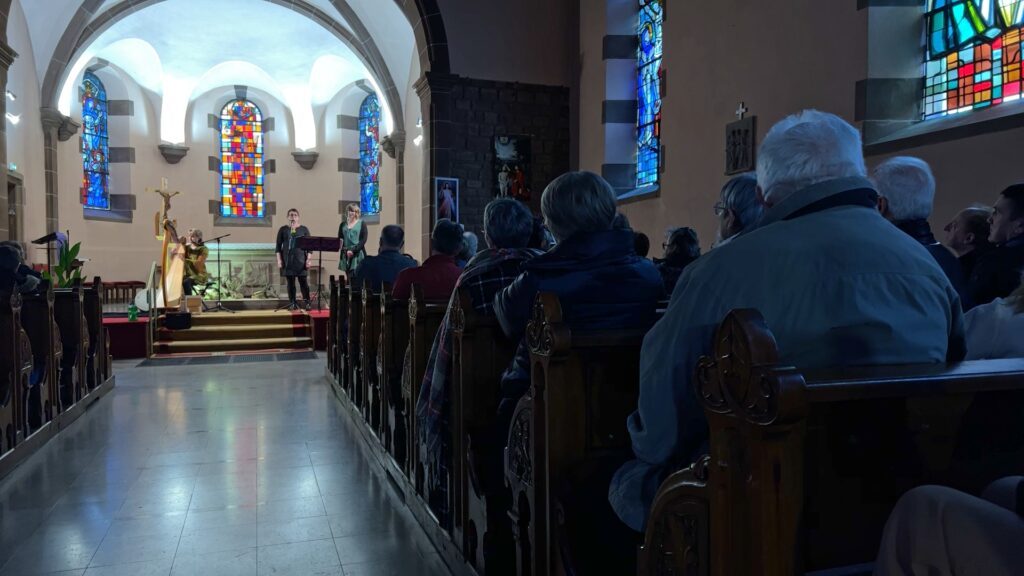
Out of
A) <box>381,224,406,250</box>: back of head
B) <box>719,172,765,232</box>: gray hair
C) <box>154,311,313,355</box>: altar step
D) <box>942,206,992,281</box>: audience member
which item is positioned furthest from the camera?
<box>154,311,313,355</box>: altar step

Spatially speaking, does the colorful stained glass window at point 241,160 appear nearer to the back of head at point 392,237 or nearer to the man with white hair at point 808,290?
the back of head at point 392,237

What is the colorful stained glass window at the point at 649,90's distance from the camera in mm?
8469

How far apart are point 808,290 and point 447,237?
2851 mm

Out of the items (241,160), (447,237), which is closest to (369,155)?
(241,160)

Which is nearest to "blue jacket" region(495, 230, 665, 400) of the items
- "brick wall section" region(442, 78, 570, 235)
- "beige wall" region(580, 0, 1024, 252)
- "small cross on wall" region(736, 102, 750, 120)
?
"beige wall" region(580, 0, 1024, 252)

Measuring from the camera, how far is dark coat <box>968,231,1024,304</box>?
257cm

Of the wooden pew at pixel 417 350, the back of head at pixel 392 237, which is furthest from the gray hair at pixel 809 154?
the back of head at pixel 392 237

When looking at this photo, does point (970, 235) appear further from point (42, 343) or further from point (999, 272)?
point (42, 343)

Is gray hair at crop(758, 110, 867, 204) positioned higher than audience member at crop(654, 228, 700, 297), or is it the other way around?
gray hair at crop(758, 110, 867, 204)

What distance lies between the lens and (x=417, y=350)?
3.24 metres

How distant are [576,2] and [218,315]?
6.41m

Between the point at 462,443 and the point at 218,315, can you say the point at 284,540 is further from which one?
the point at 218,315

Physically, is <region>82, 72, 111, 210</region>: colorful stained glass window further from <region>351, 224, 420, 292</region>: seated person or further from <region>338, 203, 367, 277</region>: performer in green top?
<region>351, 224, 420, 292</region>: seated person

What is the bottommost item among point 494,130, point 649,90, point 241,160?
point 494,130
